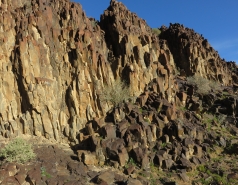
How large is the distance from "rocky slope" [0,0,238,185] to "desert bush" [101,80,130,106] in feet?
2.18

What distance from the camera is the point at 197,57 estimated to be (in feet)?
156

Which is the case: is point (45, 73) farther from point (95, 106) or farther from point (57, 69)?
point (95, 106)

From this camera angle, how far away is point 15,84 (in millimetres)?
25641

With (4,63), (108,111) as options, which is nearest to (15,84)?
(4,63)

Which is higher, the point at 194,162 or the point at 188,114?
the point at 188,114

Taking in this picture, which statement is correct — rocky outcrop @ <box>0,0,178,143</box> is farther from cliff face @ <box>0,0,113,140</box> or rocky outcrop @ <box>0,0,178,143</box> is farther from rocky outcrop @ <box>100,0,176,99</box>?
rocky outcrop @ <box>100,0,176,99</box>

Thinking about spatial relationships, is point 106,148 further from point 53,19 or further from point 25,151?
point 53,19

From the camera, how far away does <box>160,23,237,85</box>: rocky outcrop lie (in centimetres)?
4741

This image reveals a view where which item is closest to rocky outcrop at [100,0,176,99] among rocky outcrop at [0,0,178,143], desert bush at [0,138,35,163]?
rocky outcrop at [0,0,178,143]

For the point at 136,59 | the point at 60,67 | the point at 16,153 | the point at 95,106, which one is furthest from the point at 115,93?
the point at 16,153

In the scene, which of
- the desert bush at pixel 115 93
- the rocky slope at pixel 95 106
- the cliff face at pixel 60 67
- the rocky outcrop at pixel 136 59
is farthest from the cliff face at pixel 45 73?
the rocky outcrop at pixel 136 59

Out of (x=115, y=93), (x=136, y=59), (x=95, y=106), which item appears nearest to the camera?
(x=95, y=106)

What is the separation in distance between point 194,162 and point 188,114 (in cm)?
818

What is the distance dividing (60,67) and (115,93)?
720 centimetres
